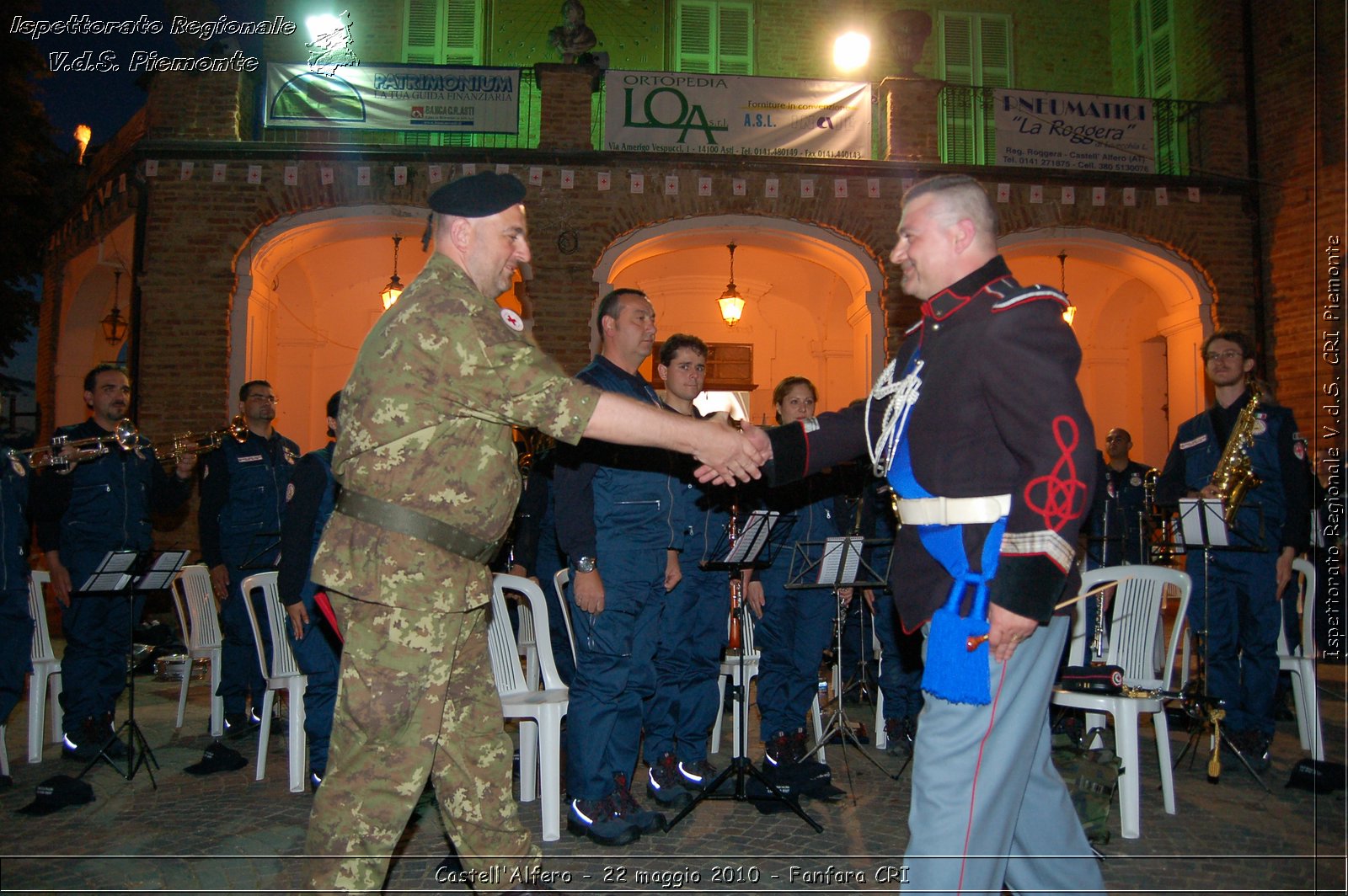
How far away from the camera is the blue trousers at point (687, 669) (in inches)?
204

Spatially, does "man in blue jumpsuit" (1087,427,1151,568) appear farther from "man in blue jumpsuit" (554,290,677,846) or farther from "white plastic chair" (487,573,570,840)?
"white plastic chair" (487,573,570,840)

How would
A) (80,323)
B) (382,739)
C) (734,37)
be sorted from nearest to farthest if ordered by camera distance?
(382,739), (734,37), (80,323)

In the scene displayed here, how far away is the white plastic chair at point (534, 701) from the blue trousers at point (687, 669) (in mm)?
578

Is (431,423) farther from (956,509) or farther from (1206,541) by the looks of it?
(1206,541)

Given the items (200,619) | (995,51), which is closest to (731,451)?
(200,619)

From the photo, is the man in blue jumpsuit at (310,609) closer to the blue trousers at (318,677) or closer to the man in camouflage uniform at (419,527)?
the blue trousers at (318,677)

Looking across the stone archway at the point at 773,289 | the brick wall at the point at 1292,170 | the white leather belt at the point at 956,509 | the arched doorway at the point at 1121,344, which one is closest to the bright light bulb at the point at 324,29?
the stone archway at the point at 773,289

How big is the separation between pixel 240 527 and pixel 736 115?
789 cm

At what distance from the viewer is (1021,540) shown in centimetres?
239

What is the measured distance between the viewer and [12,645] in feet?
18.0

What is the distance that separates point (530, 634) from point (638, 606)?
6.82 ft

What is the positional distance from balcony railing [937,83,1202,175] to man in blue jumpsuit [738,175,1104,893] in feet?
35.0

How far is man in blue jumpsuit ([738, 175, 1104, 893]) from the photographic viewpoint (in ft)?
7.87

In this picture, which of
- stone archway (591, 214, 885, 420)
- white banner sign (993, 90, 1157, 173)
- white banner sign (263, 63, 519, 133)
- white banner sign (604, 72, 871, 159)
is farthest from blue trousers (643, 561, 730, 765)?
white banner sign (993, 90, 1157, 173)
